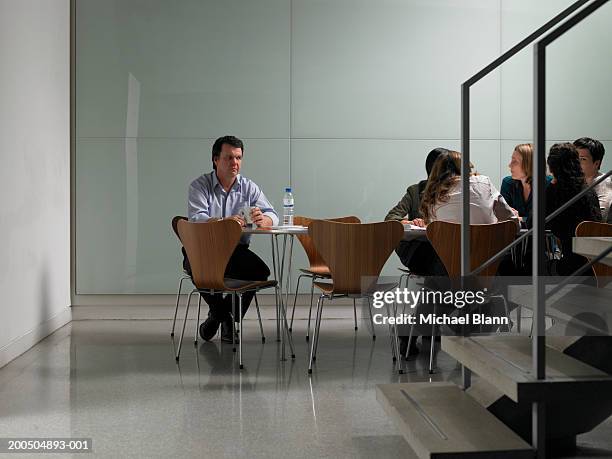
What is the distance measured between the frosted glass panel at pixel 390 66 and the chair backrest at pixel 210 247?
2379mm

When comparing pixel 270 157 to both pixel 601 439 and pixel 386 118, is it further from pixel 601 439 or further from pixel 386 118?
pixel 601 439

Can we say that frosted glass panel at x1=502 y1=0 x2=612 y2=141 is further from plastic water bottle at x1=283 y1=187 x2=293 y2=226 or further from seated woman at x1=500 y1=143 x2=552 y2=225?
plastic water bottle at x1=283 y1=187 x2=293 y2=226

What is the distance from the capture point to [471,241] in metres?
4.70

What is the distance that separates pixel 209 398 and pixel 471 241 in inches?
68.0

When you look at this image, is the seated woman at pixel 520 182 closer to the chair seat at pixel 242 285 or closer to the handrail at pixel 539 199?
the chair seat at pixel 242 285

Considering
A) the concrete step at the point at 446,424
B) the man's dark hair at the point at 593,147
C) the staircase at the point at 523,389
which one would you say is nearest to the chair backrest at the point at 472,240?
the staircase at the point at 523,389

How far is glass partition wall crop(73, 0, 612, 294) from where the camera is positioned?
22.9 ft

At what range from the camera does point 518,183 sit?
22.3 feet

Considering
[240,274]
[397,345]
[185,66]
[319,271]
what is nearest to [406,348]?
[397,345]

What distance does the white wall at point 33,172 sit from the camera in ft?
16.5

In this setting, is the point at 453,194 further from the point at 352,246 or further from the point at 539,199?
the point at 539,199

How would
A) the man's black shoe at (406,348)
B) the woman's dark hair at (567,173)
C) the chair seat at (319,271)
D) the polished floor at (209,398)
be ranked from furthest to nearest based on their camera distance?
the chair seat at (319,271), the man's black shoe at (406,348), the woman's dark hair at (567,173), the polished floor at (209,398)

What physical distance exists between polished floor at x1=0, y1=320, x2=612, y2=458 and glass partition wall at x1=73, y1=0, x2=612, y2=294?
1.34m

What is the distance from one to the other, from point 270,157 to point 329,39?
1.15 metres
